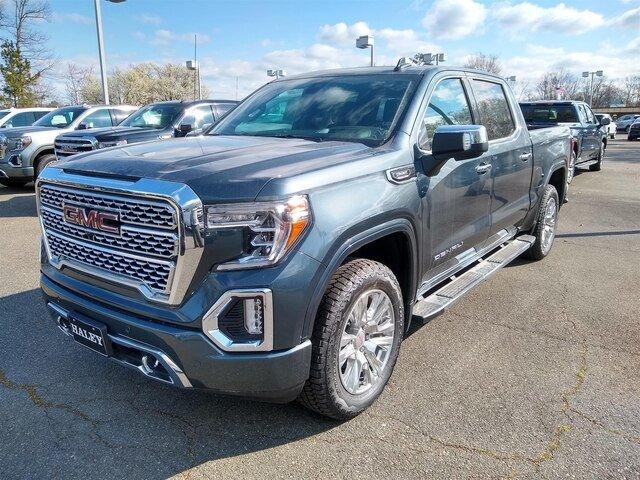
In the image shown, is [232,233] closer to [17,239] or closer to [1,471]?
[1,471]

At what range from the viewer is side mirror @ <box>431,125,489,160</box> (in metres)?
2.87

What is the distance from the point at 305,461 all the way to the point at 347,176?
1437 mm

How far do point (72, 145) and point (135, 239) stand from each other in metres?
6.85

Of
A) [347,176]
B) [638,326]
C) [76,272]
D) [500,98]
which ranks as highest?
[500,98]

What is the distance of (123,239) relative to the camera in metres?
2.36

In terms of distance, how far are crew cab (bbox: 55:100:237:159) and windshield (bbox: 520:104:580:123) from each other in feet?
23.6

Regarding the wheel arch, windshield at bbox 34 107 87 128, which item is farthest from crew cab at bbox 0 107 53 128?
the wheel arch

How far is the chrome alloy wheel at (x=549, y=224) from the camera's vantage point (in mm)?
5660

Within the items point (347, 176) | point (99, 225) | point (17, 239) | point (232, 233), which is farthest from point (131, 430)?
point (17, 239)

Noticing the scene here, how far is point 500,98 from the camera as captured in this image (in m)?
4.62

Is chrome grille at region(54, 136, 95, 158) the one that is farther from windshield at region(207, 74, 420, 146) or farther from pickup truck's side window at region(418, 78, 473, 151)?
pickup truck's side window at region(418, 78, 473, 151)

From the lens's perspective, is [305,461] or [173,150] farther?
[173,150]

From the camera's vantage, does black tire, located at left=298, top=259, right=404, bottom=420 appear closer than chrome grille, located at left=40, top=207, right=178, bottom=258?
No

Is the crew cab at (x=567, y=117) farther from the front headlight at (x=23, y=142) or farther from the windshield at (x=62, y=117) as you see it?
the front headlight at (x=23, y=142)
